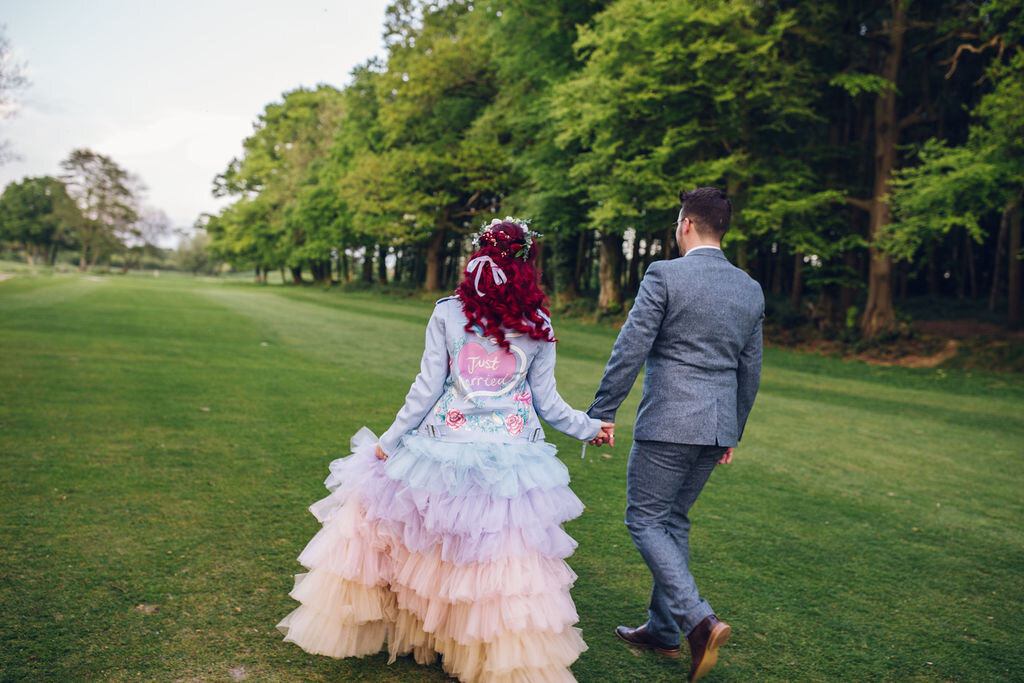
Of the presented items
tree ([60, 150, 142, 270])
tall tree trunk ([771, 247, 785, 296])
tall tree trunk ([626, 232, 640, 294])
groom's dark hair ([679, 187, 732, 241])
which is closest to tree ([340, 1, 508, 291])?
tall tree trunk ([626, 232, 640, 294])

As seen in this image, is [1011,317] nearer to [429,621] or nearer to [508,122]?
[508,122]

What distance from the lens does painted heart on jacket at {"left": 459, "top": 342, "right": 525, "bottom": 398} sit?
10.2ft

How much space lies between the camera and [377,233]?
3828cm

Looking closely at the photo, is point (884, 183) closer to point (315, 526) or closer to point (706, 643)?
point (315, 526)

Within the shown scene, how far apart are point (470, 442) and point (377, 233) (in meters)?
36.5

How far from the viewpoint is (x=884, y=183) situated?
2080 centimetres

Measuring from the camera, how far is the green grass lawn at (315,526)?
3.33 m

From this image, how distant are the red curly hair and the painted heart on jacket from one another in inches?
2.8

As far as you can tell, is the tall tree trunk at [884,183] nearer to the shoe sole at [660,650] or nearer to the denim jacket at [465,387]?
the shoe sole at [660,650]

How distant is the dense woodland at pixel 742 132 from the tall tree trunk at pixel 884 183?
0.06 meters

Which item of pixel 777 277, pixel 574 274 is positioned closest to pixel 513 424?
pixel 574 274

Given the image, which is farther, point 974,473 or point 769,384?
point 769,384

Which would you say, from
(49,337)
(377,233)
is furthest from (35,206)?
(49,337)

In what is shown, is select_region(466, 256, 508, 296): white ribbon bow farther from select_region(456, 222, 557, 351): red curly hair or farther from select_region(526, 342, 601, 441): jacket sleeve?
select_region(526, 342, 601, 441): jacket sleeve
